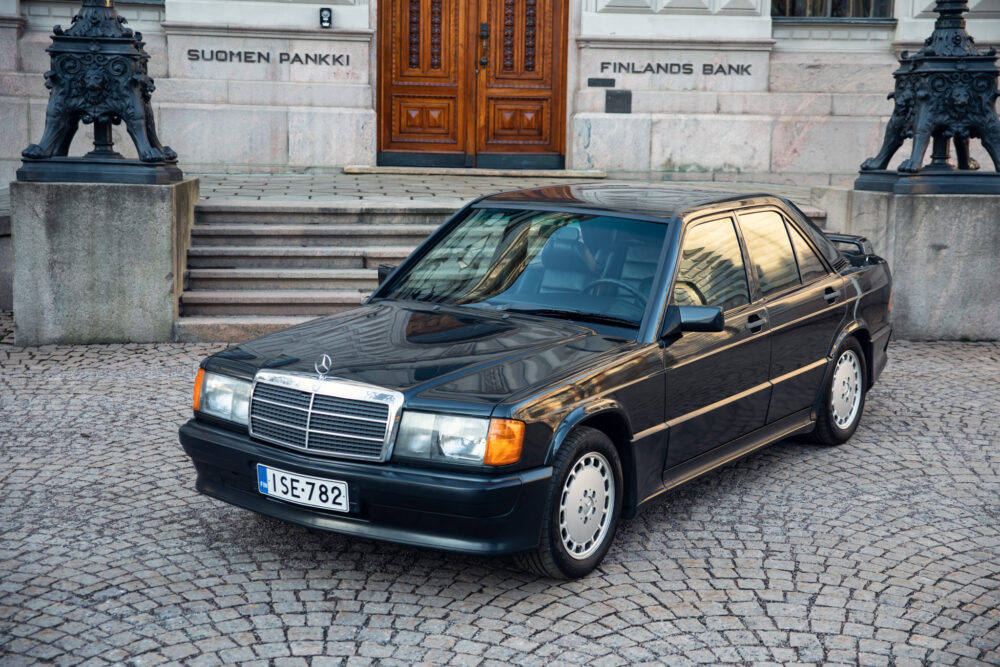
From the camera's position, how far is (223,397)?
15.9 ft

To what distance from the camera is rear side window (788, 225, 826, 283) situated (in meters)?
6.44

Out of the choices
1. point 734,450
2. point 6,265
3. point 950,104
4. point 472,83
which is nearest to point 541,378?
point 734,450

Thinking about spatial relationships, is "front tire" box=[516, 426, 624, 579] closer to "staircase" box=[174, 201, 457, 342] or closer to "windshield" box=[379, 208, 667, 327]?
"windshield" box=[379, 208, 667, 327]

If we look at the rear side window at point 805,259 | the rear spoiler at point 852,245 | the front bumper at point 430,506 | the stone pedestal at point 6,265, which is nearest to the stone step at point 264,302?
the stone pedestal at point 6,265

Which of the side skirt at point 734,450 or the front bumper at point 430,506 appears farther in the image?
the side skirt at point 734,450

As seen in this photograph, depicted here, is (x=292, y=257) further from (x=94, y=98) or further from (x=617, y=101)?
(x=617, y=101)

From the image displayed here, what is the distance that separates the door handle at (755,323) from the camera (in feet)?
18.8

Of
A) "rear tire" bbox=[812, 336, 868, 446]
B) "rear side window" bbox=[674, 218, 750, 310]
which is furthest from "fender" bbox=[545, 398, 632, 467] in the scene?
"rear tire" bbox=[812, 336, 868, 446]

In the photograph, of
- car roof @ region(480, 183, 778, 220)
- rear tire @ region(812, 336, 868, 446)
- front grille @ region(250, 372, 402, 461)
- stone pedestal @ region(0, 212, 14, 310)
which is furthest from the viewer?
stone pedestal @ region(0, 212, 14, 310)

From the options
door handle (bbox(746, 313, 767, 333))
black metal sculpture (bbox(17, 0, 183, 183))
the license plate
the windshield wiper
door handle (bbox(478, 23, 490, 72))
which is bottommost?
the license plate

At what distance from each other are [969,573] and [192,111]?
11939 mm

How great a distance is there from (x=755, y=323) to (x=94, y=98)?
6.03 m

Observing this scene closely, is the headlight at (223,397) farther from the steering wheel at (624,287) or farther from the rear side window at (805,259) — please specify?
the rear side window at (805,259)

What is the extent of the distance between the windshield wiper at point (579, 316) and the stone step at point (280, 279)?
16.2ft
